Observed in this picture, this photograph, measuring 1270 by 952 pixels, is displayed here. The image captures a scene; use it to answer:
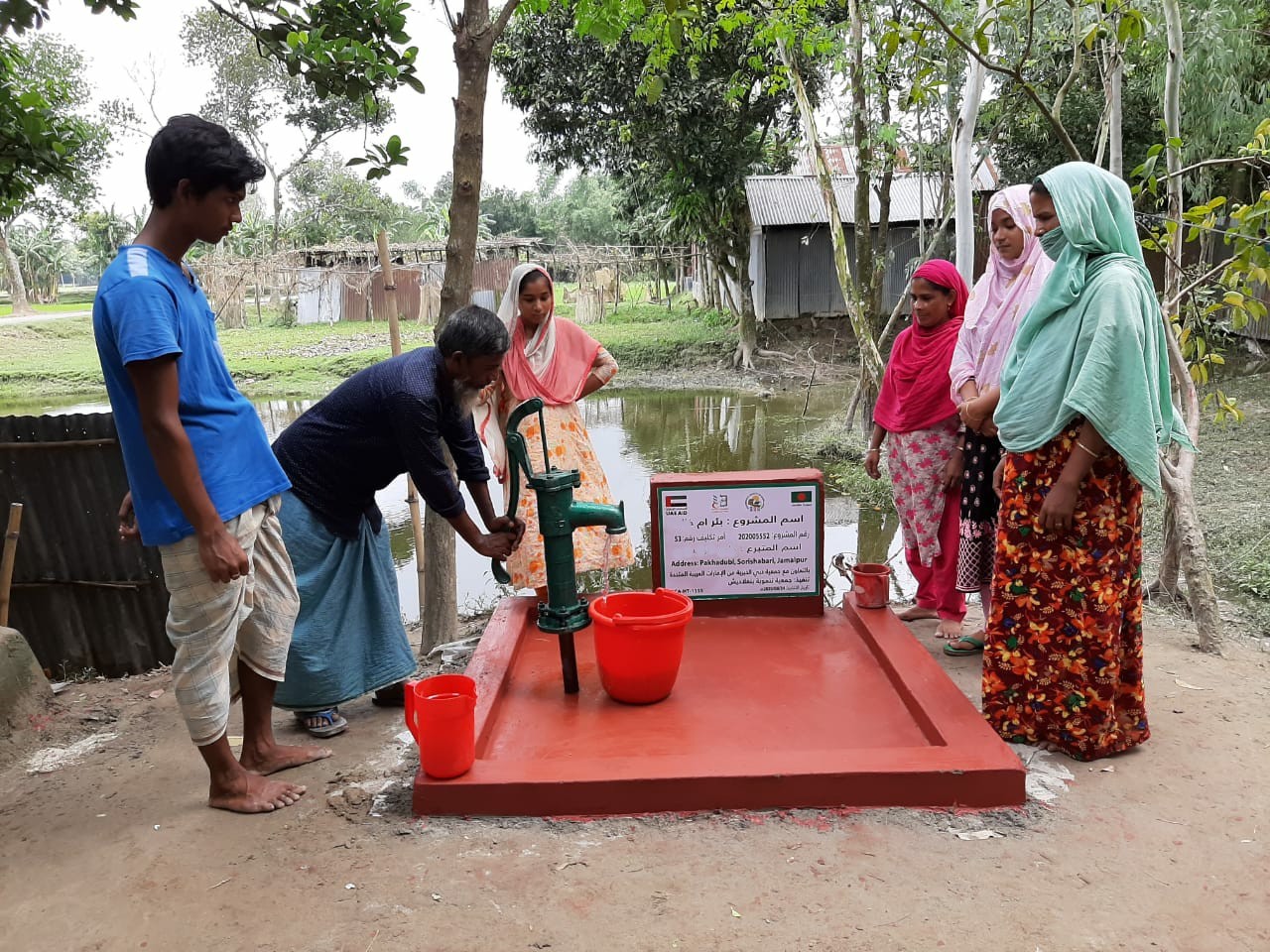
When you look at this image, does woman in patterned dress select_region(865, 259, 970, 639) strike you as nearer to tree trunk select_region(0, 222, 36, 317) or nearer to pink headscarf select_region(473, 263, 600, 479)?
pink headscarf select_region(473, 263, 600, 479)

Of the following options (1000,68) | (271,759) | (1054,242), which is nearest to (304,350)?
(271,759)

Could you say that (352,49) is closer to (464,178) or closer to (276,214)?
(464,178)

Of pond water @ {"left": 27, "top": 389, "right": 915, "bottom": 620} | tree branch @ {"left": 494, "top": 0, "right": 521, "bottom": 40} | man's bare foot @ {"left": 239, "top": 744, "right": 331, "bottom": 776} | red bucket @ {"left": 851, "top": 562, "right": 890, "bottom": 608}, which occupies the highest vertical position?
tree branch @ {"left": 494, "top": 0, "right": 521, "bottom": 40}

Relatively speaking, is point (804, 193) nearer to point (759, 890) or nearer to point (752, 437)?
point (752, 437)

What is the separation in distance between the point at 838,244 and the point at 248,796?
710 cm

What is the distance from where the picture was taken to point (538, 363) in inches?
148

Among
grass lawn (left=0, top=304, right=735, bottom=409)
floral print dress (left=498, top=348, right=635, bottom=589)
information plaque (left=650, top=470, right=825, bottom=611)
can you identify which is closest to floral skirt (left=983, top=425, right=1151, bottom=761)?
information plaque (left=650, top=470, right=825, bottom=611)

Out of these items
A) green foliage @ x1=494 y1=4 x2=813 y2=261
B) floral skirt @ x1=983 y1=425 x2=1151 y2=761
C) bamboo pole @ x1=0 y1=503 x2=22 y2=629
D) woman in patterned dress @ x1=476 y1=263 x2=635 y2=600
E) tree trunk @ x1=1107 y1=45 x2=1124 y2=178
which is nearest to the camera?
floral skirt @ x1=983 y1=425 x2=1151 y2=761

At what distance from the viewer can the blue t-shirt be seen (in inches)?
80.2

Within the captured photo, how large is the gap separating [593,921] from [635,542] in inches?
188

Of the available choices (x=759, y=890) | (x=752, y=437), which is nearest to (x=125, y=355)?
(x=759, y=890)

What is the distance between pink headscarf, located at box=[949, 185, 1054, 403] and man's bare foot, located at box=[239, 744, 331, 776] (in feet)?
8.28

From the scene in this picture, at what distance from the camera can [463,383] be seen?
8.87 feet

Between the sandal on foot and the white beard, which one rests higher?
the white beard
